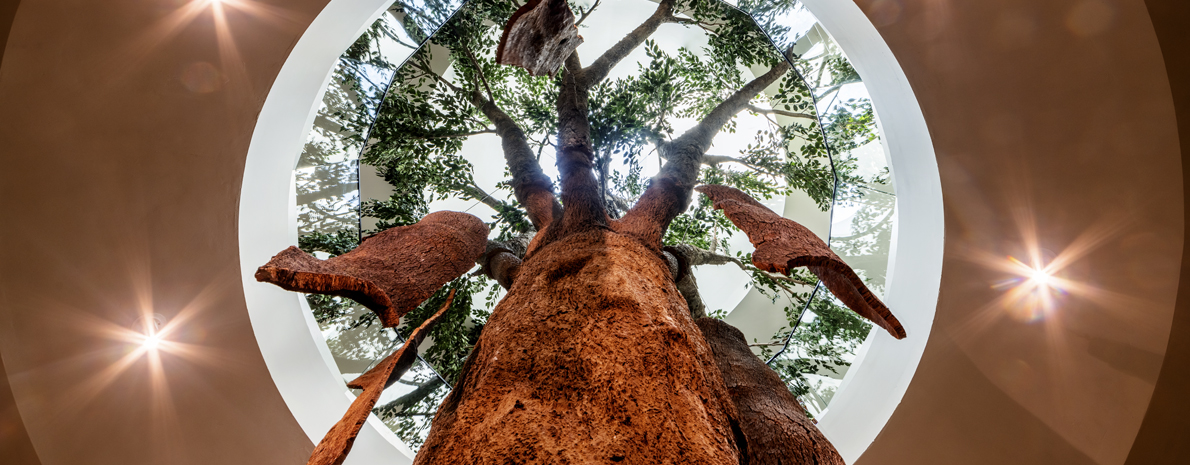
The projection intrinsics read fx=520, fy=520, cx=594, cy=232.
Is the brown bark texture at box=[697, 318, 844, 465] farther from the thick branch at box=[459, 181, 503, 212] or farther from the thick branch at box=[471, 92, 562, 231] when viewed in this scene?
the thick branch at box=[459, 181, 503, 212]

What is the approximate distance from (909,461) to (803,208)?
9.82 feet

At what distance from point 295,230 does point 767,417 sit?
355 cm

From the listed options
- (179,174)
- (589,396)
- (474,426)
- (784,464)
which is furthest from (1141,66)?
(179,174)

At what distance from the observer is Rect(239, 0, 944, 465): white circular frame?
130 inches

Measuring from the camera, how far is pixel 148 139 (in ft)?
10.0

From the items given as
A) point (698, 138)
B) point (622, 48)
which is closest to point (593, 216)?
point (698, 138)

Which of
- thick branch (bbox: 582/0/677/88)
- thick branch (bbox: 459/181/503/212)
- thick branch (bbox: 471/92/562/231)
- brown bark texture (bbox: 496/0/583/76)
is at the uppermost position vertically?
thick branch (bbox: 459/181/503/212)

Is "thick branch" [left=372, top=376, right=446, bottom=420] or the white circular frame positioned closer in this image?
the white circular frame

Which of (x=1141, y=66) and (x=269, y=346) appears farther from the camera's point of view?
(x=269, y=346)

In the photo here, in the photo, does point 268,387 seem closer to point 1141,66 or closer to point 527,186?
point 527,186

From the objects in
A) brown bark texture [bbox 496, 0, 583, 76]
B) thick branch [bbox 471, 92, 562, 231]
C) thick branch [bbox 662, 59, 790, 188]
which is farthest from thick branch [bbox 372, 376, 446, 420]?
brown bark texture [bbox 496, 0, 583, 76]

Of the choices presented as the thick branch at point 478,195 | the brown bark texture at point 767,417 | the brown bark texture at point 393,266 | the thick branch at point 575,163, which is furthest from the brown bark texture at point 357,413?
the thick branch at point 478,195

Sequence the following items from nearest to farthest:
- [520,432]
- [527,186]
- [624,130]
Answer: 1. [520,432]
2. [527,186]
3. [624,130]

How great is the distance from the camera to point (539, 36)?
189cm
